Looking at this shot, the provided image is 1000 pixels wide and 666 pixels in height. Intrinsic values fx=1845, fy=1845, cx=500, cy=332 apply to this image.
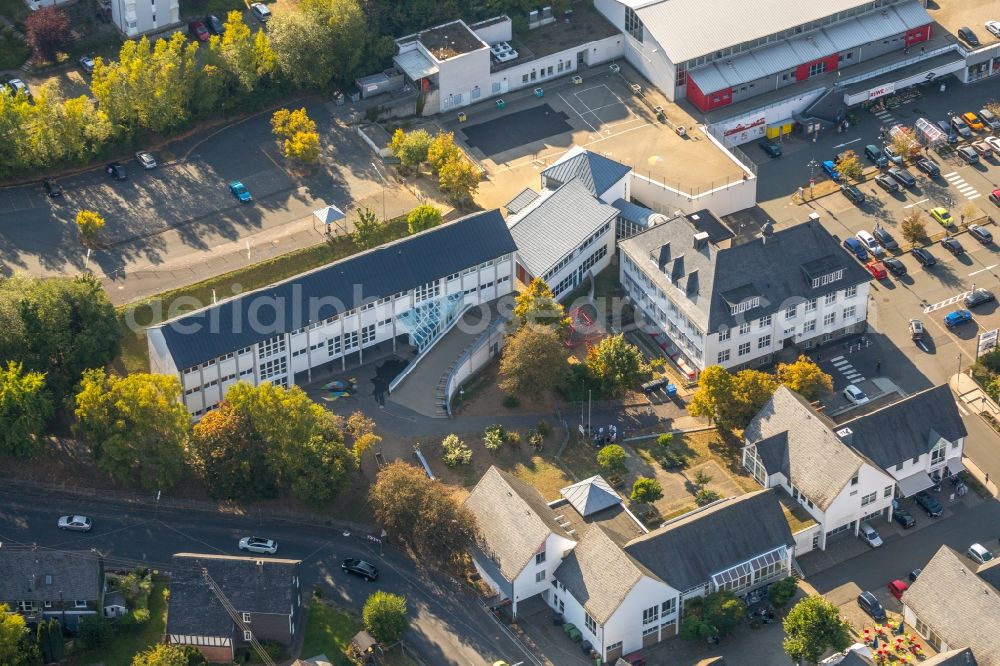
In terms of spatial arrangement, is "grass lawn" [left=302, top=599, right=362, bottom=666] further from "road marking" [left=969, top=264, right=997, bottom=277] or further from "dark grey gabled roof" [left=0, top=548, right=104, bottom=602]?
"road marking" [left=969, top=264, right=997, bottom=277]

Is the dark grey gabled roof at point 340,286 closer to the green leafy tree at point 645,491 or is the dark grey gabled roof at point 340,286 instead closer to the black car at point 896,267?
the green leafy tree at point 645,491

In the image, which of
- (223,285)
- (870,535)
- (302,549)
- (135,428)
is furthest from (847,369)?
(135,428)

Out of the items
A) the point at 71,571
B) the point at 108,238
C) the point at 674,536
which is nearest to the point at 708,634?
the point at 674,536

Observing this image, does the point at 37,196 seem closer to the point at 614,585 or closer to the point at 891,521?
the point at 614,585

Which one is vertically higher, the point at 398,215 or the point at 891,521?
the point at 398,215

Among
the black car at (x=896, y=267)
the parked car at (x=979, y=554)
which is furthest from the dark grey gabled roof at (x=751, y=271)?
the parked car at (x=979, y=554)
